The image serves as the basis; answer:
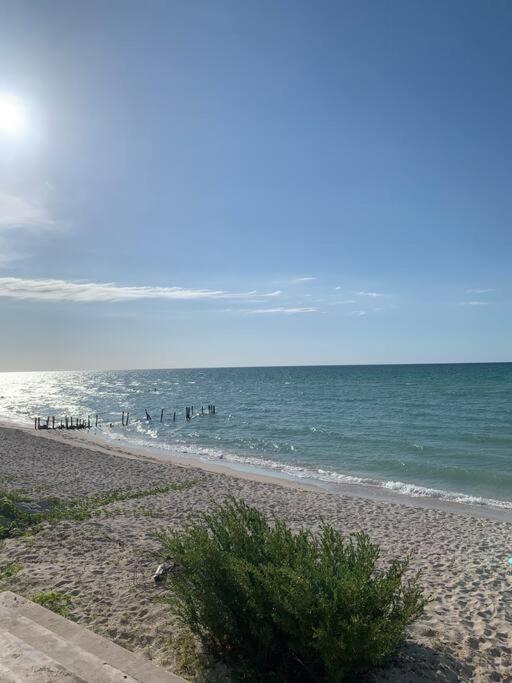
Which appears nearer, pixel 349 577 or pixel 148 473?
pixel 349 577

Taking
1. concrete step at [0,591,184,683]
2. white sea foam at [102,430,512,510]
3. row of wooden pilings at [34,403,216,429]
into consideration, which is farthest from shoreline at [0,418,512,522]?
concrete step at [0,591,184,683]

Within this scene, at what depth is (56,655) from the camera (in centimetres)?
411

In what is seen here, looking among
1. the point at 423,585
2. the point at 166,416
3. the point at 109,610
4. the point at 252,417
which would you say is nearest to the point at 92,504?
the point at 109,610

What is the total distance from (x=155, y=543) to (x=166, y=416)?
40628 millimetres

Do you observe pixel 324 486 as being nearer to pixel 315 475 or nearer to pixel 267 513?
pixel 315 475

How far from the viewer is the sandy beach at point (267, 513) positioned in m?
5.53

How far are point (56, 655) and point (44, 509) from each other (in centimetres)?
821

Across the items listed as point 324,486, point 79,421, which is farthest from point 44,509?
point 79,421

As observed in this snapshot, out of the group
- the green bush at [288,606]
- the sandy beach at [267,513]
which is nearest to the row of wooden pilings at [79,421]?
the sandy beach at [267,513]

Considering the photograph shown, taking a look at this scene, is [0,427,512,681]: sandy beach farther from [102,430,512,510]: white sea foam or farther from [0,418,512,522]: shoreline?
[102,430,512,510]: white sea foam

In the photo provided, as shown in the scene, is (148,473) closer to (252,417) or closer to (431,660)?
(431,660)

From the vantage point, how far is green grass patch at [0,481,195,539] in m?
9.76

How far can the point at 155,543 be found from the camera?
8961 millimetres

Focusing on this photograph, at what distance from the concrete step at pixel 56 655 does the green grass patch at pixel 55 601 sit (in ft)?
1.81
